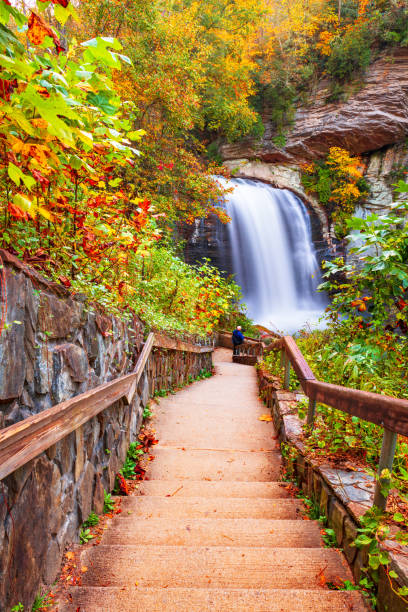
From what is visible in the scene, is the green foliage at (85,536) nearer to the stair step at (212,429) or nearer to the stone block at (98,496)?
the stone block at (98,496)

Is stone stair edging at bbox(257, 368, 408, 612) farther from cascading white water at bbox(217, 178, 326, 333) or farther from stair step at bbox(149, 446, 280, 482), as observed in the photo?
cascading white water at bbox(217, 178, 326, 333)

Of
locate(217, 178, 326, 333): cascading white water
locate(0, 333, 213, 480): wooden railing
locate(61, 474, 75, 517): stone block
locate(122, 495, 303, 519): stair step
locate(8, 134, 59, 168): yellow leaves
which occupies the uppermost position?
locate(217, 178, 326, 333): cascading white water

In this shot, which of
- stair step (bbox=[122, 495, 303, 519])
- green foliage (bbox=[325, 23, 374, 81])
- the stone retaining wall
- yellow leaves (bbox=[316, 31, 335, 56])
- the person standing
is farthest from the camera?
yellow leaves (bbox=[316, 31, 335, 56])

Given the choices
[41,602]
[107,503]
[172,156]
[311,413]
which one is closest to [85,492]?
[107,503]

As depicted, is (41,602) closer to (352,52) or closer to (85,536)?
(85,536)

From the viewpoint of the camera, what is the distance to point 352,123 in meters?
18.5

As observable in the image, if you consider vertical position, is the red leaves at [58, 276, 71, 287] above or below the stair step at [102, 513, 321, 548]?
above

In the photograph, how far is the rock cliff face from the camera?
17.9 m

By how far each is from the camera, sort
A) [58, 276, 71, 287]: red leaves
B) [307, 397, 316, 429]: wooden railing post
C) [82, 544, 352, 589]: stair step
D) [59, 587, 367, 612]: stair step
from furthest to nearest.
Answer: [307, 397, 316, 429]: wooden railing post → [58, 276, 71, 287]: red leaves → [82, 544, 352, 589]: stair step → [59, 587, 367, 612]: stair step

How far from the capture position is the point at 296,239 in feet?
62.7

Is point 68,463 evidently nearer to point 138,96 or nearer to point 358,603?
point 358,603

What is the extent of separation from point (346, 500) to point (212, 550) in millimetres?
824

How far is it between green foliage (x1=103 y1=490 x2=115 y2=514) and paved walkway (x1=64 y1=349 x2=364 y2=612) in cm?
→ 12

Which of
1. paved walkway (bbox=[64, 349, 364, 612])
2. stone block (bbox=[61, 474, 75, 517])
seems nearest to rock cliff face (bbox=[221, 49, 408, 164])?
paved walkway (bbox=[64, 349, 364, 612])
